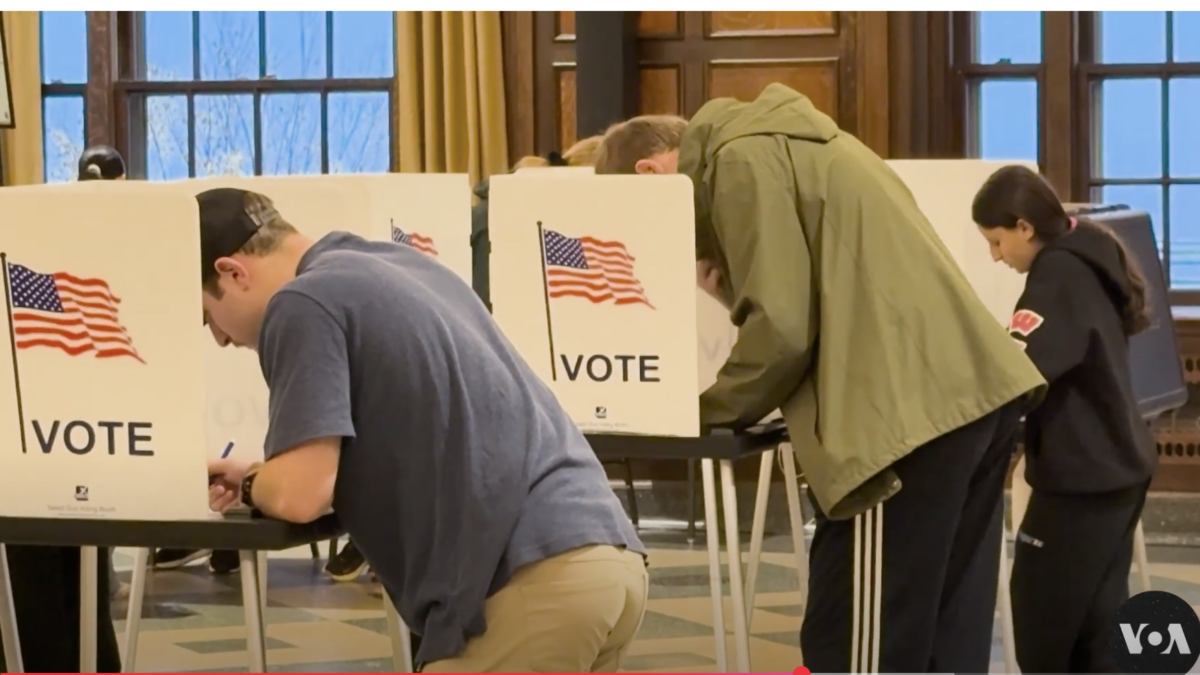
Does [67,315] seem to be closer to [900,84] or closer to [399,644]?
[399,644]

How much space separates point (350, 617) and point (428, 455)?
2825mm

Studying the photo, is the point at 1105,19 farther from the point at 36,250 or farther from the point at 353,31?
the point at 36,250

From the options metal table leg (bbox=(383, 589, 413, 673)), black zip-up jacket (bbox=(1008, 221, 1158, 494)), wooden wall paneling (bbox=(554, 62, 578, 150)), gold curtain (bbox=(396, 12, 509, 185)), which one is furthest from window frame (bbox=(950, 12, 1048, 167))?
metal table leg (bbox=(383, 589, 413, 673))

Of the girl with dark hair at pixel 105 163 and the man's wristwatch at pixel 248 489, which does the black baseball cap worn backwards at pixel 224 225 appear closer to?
the man's wristwatch at pixel 248 489

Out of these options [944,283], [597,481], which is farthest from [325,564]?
[597,481]

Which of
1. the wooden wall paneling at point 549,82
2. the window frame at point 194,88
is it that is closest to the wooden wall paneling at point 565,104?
the wooden wall paneling at point 549,82

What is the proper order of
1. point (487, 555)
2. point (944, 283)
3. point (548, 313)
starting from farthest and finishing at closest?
point (548, 313), point (944, 283), point (487, 555)

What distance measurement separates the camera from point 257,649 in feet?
8.14

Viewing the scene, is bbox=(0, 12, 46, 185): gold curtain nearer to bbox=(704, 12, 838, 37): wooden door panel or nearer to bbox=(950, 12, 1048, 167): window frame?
bbox=(704, 12, 838, 37): wooden door panel

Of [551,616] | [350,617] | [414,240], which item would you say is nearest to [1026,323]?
[414,240]

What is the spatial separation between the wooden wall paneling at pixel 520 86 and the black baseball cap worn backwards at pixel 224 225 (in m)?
4.21

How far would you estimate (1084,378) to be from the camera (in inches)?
146

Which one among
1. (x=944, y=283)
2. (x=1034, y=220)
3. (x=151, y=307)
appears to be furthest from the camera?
(x=1034, y=220)

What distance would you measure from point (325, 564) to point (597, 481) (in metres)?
3.50
